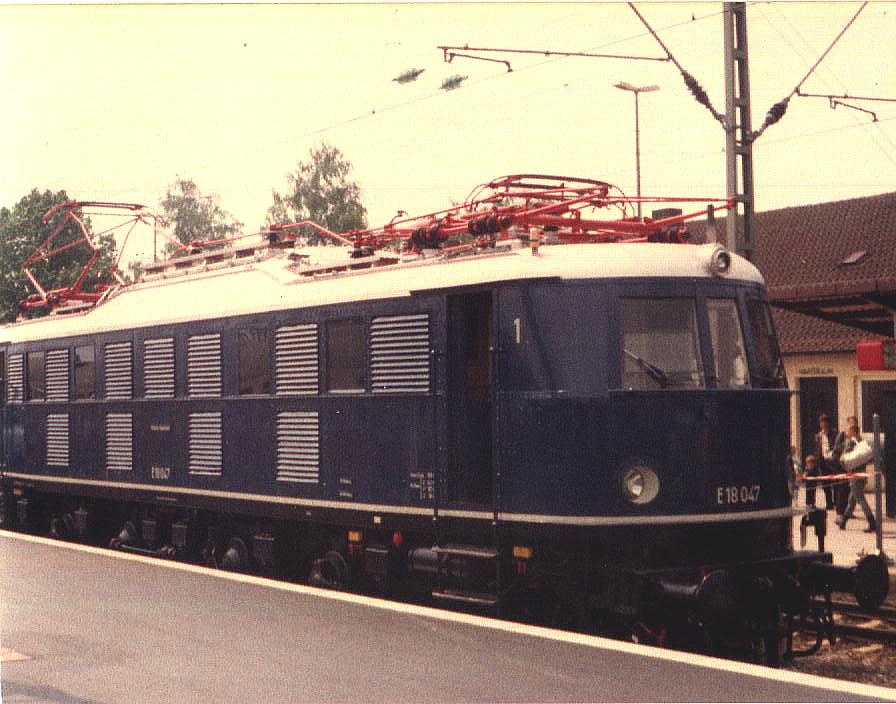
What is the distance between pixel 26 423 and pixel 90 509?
7.39 feet

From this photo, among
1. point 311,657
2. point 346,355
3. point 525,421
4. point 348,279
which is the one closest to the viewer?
point 311,657

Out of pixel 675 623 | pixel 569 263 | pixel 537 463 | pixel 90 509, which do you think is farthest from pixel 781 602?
pixel 90 509

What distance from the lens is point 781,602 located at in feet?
36.4

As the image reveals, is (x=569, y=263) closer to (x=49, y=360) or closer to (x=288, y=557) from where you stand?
(x=288, y=557)

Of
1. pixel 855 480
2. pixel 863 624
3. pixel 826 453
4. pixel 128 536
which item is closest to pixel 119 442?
pixel 128 536

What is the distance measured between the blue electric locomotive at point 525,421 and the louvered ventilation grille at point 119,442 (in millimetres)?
2276

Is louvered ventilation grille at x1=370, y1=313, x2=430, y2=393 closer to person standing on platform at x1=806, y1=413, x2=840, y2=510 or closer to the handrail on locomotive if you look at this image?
the handrail on locomotive

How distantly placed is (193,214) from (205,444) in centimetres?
5312

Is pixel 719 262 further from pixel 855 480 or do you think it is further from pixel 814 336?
pixel 814 336

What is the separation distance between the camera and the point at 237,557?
48.6 feet

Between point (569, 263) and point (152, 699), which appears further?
point (569, 263)

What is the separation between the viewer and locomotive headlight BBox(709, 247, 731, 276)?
11.3 metres

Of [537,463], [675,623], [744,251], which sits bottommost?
[675,623]

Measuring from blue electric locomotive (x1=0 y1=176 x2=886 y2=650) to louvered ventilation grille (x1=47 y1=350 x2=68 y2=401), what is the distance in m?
4.62
